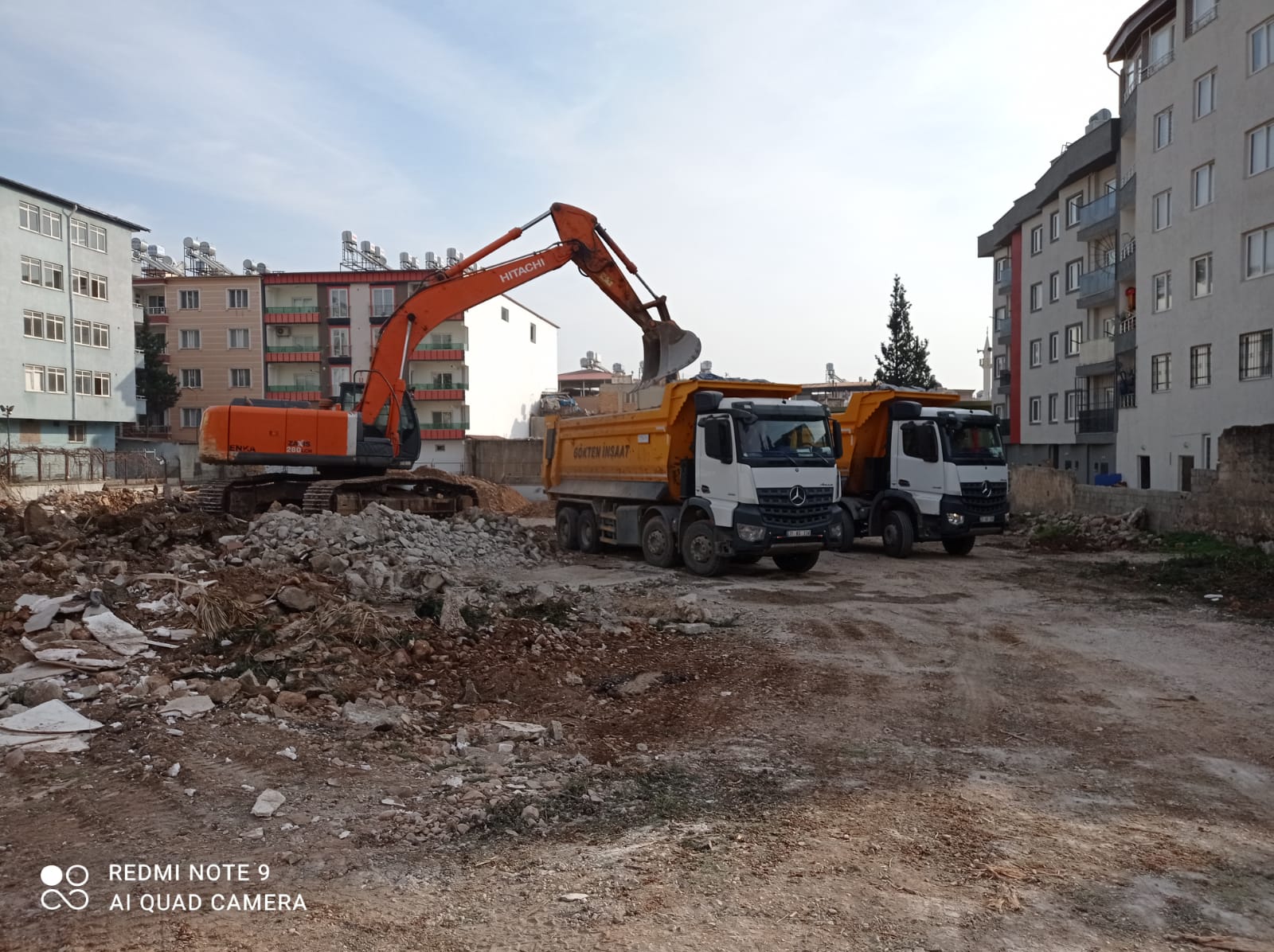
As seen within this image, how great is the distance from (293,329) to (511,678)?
2084 inches

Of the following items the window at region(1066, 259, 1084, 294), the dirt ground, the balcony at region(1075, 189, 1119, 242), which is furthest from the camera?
the window at region(1066, 259, 1084, 294)

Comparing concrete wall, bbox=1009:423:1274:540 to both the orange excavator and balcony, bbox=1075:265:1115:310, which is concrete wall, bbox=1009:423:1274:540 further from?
balcony, bbox=1075:265:1115:310

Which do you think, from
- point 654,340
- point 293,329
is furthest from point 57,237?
point 654,340

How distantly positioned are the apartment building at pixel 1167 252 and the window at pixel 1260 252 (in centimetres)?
3

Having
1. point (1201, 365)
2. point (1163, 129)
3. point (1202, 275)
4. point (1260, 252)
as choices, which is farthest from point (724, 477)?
point (1163, 129)

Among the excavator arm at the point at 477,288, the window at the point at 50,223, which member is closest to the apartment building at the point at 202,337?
the window at the point at 50,223

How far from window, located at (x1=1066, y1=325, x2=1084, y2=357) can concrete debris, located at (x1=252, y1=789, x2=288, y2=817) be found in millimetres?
39176

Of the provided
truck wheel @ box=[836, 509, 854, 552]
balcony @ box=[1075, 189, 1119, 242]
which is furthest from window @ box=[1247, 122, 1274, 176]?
truck wheel @ box=[836, 509, 854, 552]

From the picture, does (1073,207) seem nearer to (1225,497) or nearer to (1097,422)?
(1097,422)

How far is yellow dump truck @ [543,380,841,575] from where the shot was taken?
1437 centimetres

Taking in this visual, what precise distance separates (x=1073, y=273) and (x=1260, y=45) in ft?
53.0

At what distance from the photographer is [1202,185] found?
2536 centimetres

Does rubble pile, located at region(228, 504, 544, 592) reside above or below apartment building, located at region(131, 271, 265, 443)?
below

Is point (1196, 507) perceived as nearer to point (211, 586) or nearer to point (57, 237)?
point (211, 586)
